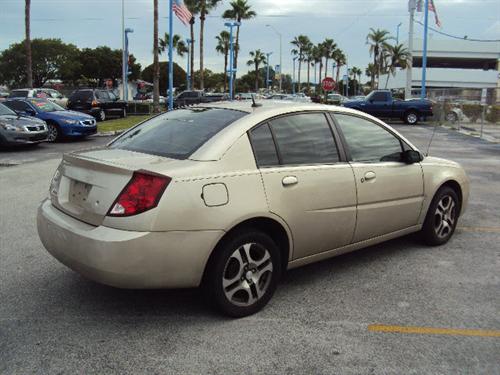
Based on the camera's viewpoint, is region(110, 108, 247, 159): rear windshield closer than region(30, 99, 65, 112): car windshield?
Yes

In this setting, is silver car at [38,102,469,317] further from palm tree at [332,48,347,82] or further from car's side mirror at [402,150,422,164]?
palm tree at [332,48,347,82]

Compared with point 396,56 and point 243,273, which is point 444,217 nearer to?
point 243,273

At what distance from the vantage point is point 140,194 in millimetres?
3359

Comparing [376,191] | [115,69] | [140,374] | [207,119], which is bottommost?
[140,374]

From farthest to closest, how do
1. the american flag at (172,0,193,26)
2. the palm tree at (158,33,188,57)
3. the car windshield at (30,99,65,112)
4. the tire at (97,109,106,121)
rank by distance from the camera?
the palm tree at (158,33,188,57)
the american flag at (172,0,193,26)
the tire at (97,109,106,121)
the car windshield at (30,99,65,112)

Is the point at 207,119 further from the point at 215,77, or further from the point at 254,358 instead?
the point at 215,77

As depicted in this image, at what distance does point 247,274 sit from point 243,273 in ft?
0.12

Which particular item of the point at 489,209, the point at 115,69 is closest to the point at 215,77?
the point at 115,69

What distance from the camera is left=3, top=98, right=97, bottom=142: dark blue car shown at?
655 inches

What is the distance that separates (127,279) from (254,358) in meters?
0.94

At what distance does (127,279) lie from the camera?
3338mm

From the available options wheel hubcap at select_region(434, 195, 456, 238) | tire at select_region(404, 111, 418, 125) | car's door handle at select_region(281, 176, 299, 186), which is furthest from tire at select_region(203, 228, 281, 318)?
tire at select_region(404, 111, 418, 125)

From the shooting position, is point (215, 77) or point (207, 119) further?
point (215, 77)

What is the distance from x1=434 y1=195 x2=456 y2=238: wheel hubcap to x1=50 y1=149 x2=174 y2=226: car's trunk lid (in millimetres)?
3139
